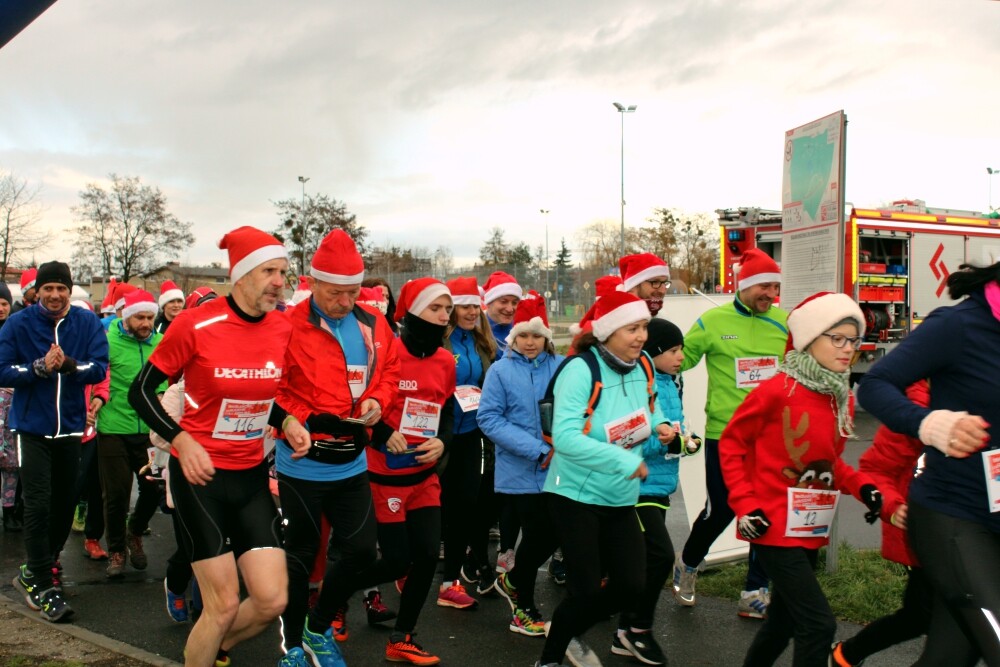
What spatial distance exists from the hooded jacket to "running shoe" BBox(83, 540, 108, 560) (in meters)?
1.45

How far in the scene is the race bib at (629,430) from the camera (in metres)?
4.41

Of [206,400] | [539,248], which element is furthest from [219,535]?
[539,248]

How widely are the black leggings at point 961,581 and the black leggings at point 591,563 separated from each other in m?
1.38

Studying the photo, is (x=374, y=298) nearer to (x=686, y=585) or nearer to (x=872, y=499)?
(x=686, y=585)

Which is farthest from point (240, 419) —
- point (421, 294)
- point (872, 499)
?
point (872, 499)

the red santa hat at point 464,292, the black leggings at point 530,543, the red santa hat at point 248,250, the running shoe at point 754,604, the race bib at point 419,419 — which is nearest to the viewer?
the red santa hat at point 248,250

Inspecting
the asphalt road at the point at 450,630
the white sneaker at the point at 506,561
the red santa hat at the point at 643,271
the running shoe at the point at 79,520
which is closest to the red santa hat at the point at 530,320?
the red santa hat at the point at 643,271

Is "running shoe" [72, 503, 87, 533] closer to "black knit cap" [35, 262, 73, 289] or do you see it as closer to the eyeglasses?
"black knit cap" [35, 262, 73, 289]

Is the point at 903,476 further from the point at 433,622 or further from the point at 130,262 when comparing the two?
the point at 130,262

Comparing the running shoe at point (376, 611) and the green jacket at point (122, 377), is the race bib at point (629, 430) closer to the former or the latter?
the running shoe at point (376, 611)

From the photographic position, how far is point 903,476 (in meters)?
4.02

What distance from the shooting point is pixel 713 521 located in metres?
5.72

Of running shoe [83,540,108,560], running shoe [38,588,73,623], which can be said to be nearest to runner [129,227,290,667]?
running shoe [38,588,73,623]

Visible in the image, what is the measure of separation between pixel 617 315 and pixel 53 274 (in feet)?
13.6
